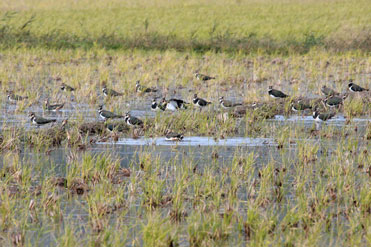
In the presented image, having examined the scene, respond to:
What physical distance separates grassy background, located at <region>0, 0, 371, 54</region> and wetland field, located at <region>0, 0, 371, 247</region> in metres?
0.27

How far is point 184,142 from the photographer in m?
13.5

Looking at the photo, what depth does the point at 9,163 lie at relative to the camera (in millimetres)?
10930

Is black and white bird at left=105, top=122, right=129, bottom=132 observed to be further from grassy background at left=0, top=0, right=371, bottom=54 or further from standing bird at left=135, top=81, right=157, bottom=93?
grassy background at left=0, top=0, right=371, bottom=54

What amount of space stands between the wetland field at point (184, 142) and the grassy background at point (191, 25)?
10.8 inches

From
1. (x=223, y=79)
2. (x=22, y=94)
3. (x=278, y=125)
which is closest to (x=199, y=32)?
(x=223, y=79)

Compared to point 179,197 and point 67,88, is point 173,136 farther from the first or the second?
point 67,88

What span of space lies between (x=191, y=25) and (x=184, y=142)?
34280 millimetres

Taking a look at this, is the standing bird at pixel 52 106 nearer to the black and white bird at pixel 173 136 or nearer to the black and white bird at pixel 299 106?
the black and white bird at pixel 173 136

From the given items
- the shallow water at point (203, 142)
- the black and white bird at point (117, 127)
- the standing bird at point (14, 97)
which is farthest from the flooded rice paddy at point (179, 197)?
the standing bird at point (14, 97)

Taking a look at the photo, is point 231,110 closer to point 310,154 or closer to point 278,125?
point 278,125

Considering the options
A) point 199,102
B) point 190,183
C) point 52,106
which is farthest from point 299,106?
point 190,183

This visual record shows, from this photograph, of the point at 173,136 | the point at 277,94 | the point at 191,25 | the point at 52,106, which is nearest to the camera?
the point at 173,136

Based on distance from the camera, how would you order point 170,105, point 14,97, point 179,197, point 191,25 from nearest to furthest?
point 179,197 → point 170,105 → point 14,97 → point 191,25

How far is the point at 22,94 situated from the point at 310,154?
11.0 meters
